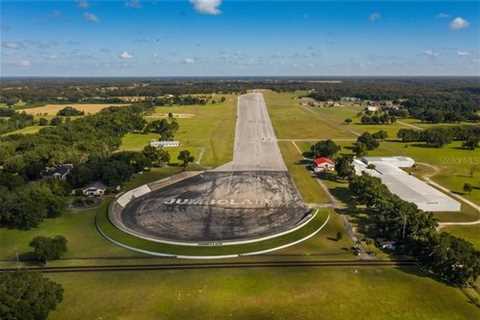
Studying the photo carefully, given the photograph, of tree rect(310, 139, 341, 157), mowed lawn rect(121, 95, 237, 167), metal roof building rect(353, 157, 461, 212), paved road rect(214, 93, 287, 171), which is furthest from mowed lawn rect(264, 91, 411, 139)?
metal roof building rect(353, 157, 461, 212)

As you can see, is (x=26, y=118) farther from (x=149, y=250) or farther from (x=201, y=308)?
(x=201, y=308)

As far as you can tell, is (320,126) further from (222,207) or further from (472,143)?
(222,207)

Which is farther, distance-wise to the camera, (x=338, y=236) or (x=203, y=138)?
(x=203, y=138)

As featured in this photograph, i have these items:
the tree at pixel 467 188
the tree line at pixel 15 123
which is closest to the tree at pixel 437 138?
the tree at pixel 467 188

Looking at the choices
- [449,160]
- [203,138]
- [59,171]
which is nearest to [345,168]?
[449,160]

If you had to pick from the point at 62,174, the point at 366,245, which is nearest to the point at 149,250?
the point at 366,245

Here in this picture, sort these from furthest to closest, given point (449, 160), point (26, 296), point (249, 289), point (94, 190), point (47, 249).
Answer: point (449, 160) → point (94, 190) → point (47, 249) → point (249, 289) → point (26, 296)

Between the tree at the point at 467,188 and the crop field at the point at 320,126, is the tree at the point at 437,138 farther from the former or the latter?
the tree at the point at 467,188
